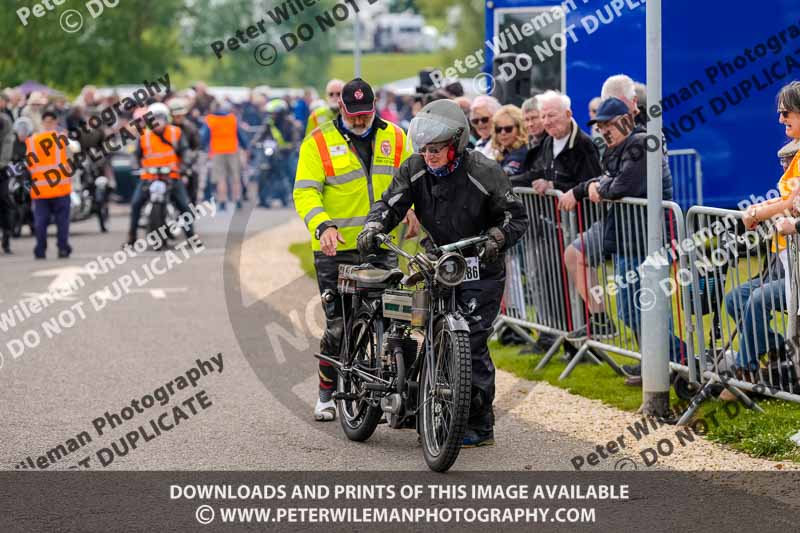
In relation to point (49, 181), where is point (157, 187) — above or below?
below

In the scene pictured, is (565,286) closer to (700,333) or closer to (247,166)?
(700,333)

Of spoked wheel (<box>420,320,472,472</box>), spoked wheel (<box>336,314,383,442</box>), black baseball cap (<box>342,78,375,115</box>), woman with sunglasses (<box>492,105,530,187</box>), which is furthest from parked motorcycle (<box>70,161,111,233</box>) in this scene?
spoked wheel (<box>420,320,472,472</box>)

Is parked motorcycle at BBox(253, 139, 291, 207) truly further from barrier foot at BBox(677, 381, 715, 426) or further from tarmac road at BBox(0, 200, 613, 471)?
barrier foot at BBox(677, 381, 715, 426)

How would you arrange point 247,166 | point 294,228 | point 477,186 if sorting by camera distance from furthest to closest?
1. point 247,166
2. point 294,228
3. point 477,186

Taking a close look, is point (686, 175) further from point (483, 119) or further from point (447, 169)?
point (447, 169)

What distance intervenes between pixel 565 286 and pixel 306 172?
2.59m

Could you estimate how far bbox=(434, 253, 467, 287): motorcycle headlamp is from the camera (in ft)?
24.4

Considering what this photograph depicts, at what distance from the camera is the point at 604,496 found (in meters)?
6.72

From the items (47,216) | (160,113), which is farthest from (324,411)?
(160,113)

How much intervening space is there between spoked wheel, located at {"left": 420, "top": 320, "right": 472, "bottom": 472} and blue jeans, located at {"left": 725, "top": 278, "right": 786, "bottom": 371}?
180cm

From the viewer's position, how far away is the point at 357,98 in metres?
8.41

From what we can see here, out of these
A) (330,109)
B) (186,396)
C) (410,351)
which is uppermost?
(330,109)

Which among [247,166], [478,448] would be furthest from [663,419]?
[247,166]

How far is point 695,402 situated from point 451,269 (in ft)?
6.05
